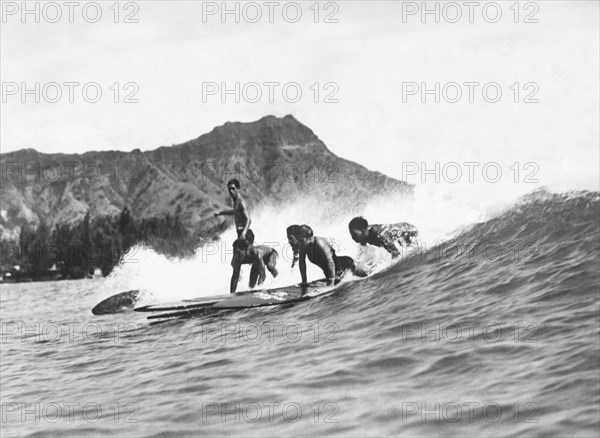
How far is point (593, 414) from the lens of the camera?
18.7 ft

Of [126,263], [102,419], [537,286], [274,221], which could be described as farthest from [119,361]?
[126,263]

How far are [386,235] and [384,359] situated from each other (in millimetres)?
9382

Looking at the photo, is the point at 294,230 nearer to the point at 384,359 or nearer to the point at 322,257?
the point at 322,257

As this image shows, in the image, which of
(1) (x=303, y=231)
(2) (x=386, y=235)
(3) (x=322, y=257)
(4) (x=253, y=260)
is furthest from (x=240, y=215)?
(2) (x=386, y=235)

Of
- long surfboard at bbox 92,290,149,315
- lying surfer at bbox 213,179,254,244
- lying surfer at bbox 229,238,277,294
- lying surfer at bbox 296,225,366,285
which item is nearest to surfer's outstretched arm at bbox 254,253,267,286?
lying surfer at bbox 229,238,277,294

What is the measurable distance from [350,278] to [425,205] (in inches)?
229

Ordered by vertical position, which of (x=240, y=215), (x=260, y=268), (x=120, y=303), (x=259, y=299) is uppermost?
(x=240, y=215)

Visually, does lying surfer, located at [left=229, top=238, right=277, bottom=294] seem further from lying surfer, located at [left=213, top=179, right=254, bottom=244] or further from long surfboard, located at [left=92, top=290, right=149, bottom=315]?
long surfboard, located at [left=92, top=290, right=149, bottom=315]

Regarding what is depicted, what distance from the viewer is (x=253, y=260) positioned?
18531 millimetres

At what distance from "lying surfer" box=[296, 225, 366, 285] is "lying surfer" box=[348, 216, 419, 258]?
1.30 metres

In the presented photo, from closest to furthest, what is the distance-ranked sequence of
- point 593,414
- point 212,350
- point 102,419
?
point 593,414
point 102,419
point 212,350

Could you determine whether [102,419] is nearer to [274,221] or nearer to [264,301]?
[264,301]

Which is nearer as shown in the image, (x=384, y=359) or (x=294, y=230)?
(x=384, y=359)

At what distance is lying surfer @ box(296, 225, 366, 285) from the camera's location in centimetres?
1625
